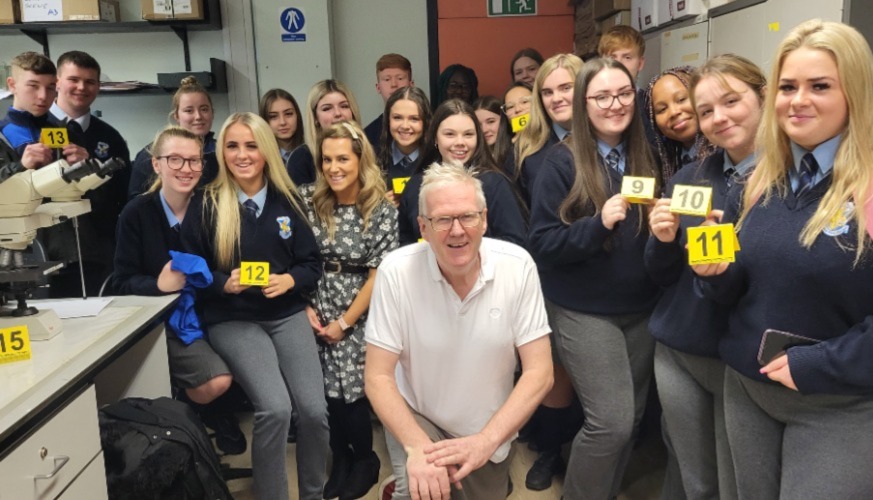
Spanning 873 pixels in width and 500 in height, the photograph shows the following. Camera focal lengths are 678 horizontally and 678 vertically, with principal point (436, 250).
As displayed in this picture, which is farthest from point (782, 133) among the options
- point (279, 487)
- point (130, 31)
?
point (130, 31)

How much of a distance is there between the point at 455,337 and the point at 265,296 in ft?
3.11

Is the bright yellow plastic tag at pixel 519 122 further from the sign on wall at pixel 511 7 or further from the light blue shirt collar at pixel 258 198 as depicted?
the sign on wall at pixel 511 7

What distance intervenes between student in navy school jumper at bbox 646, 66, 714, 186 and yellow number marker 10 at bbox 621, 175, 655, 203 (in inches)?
17.6

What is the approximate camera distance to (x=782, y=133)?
1.53 metres

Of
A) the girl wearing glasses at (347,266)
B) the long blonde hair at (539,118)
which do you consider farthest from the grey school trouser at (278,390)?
the long blonde hair at (539,118)

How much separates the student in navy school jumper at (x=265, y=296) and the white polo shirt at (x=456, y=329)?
2.25 feet

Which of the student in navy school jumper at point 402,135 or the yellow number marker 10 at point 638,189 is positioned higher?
the student in navy school jumper at point 402,135

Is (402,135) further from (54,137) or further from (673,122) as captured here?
(54,137)

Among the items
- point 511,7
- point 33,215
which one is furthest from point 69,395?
point 511,7

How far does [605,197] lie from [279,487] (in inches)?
57.5

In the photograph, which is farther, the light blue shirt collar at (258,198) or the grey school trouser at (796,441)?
the light blue shirt collar at (258,198)

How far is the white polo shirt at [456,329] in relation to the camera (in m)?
1.78

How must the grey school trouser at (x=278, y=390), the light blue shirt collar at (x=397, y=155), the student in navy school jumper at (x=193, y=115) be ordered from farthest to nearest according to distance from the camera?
the student in navy school jumper at (x=193, y=115) < the light blue shirt collar at (x=397, y=155) < the grey school trouser at (x=278, y=390)

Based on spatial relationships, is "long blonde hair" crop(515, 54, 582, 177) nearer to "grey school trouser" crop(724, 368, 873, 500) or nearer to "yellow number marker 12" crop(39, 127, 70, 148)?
"grey school trouser" crop(724, 368, 873, 500)
